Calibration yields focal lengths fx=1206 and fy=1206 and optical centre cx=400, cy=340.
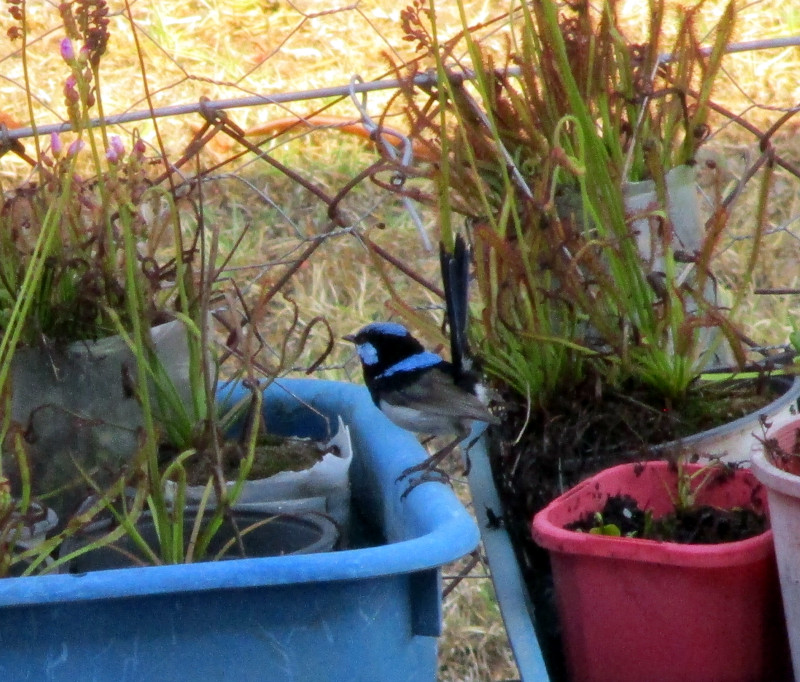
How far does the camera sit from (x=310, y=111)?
14.0 ft

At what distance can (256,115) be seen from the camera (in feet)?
14.9

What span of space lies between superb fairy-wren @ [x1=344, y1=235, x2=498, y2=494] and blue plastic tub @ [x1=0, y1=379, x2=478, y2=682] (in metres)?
0.64

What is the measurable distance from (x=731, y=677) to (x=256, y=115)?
136 inches

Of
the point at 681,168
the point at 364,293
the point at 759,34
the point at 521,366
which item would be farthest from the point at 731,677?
the point at 759,34

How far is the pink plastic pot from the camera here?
1.44m

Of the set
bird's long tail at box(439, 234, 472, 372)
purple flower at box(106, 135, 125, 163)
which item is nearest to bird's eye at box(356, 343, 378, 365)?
bird's long tail at box(439, 234, 472, 372)

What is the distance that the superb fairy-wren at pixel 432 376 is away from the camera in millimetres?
1966

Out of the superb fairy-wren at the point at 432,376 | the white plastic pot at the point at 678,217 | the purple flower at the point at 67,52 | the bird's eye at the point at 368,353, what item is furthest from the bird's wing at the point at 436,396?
the purple flower at the point at 67,52

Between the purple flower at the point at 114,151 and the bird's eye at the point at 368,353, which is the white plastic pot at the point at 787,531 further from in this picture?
the bird's eye at the point at 368,353

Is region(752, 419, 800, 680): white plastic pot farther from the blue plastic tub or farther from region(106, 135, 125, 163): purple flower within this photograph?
region(106, 135, 125, 163): purple flower

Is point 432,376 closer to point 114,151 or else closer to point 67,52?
point 114,151

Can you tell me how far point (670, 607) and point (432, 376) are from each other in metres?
1.12

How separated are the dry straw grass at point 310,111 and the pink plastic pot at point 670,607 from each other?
1944 millimetres

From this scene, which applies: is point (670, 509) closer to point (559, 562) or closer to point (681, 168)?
point (559, 562)
